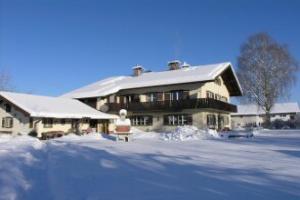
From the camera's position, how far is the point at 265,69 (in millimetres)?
41562

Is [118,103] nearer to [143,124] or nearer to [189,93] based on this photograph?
[143,124]

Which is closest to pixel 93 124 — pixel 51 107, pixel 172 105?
pixel 51 107

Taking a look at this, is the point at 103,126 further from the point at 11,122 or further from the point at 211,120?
the point at 211,120

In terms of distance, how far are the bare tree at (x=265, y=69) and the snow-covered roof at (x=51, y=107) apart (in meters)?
17.5

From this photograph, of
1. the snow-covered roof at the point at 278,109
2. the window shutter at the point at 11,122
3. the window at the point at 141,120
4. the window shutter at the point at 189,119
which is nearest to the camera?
the window shutter at the point at 11,122

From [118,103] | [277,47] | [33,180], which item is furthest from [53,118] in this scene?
[277,47]

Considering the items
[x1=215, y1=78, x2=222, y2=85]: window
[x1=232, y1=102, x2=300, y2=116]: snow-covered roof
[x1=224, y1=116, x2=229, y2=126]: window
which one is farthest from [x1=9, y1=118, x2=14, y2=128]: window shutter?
[x1=232, y1=102, x2=300, y2=116]: snow-covered roof

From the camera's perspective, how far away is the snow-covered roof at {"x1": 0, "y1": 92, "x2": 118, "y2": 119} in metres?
30.4

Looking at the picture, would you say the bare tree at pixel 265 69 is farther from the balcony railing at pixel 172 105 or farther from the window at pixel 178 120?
the window at pixel 178 120

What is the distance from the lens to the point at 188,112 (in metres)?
36.4

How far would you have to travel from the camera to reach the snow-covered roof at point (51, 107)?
99.9 ft

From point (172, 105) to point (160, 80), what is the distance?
3.35 m

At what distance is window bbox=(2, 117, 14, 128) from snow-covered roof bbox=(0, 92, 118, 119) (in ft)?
6.43

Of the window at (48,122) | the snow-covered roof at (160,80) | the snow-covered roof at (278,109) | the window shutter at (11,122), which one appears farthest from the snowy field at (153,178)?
the snow-covered roof at (278,109)
